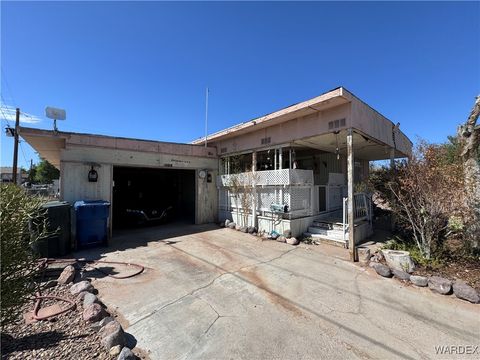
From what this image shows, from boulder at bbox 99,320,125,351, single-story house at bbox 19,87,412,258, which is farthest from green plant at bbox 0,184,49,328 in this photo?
single-story house at bbox 19,87,412,258

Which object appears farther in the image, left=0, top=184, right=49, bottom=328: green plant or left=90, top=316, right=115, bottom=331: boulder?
left=90, top=316, right=115, bottom=331: boulder

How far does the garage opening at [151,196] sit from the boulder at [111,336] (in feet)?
22.8

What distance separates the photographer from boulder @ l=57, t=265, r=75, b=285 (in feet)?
12.5

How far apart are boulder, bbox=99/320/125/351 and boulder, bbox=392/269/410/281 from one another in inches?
184

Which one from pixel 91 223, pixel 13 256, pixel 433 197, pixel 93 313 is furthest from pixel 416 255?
pixel 91 223

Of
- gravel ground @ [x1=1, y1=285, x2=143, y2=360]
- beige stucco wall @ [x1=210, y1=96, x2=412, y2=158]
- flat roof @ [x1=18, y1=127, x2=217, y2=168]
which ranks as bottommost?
gravel ground @ [x1=1, y1=285, x2=143, y2=360]

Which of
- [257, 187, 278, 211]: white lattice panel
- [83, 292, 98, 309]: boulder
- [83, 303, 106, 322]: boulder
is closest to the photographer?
[83, 303, 106, 322]: boulder

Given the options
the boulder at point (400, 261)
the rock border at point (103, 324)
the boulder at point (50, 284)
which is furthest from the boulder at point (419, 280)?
the boulder at point (50, 284)

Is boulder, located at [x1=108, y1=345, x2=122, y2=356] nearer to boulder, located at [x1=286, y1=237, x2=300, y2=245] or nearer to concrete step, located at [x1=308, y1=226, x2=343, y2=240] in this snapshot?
boulder, located at [x1=286, y1=237, x2=300, y2=245]

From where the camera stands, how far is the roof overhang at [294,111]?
18.2 ft

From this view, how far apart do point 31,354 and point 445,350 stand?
4.25m

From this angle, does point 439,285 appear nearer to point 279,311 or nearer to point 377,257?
point 377,257

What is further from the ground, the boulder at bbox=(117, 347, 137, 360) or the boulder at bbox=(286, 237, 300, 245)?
the boulder at bbox=(117, 347, 137, 360)

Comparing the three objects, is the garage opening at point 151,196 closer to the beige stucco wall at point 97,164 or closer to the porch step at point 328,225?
the beige stucco wall at point 97,164
